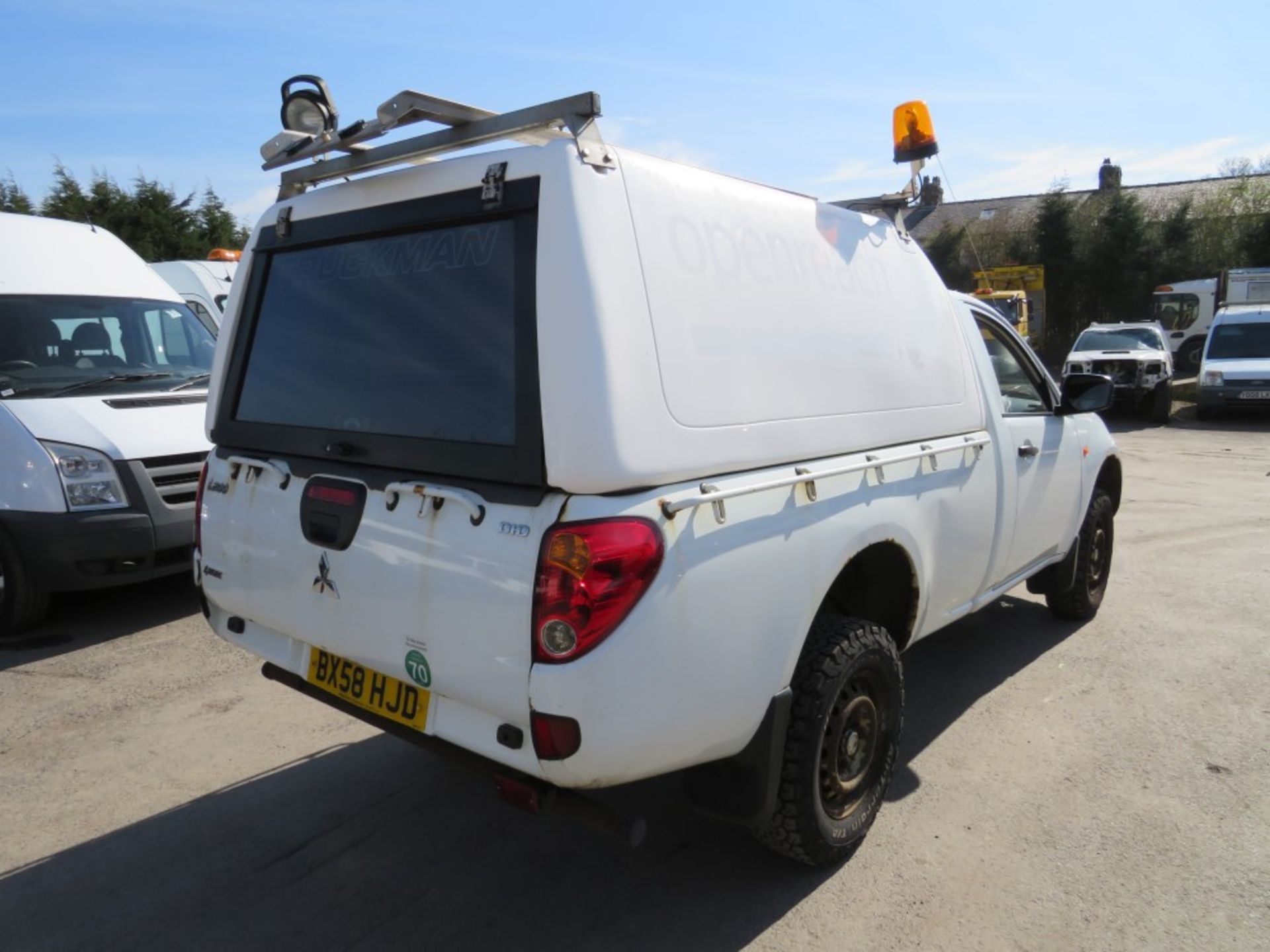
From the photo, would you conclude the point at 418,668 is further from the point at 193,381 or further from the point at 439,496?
the point at 193,381

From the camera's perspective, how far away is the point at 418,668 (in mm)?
2527

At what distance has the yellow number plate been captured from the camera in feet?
8.53

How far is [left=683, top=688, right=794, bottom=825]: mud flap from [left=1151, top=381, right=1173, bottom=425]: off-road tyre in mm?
17148

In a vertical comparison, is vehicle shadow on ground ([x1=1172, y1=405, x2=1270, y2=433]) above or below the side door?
below

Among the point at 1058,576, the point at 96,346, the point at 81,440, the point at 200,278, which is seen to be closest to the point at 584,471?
the point at 1058,576

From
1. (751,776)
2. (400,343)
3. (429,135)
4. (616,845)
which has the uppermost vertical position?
(429,135)

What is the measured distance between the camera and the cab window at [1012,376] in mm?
4312

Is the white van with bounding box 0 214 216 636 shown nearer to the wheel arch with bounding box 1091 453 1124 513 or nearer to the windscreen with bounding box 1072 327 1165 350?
the wheel arch with bounding box 1091 453 1124 513

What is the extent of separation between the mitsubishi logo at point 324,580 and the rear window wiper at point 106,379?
3.77 m

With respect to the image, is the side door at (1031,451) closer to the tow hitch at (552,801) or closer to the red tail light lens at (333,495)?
the tow hitch at (552,801)

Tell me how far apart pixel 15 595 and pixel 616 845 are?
4123mm

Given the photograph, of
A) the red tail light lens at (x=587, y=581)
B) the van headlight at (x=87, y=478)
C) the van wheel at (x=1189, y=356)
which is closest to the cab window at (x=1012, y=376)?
the red tail light lens at (x=587, y=581)

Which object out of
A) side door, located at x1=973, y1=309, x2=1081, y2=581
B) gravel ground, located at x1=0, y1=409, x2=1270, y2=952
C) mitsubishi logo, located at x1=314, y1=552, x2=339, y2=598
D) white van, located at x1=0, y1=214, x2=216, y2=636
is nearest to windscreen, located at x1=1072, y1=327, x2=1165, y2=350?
gravel ground, located at x1=0, y1=409, x2=1270, y2=952

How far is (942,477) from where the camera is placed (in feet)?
11.4
